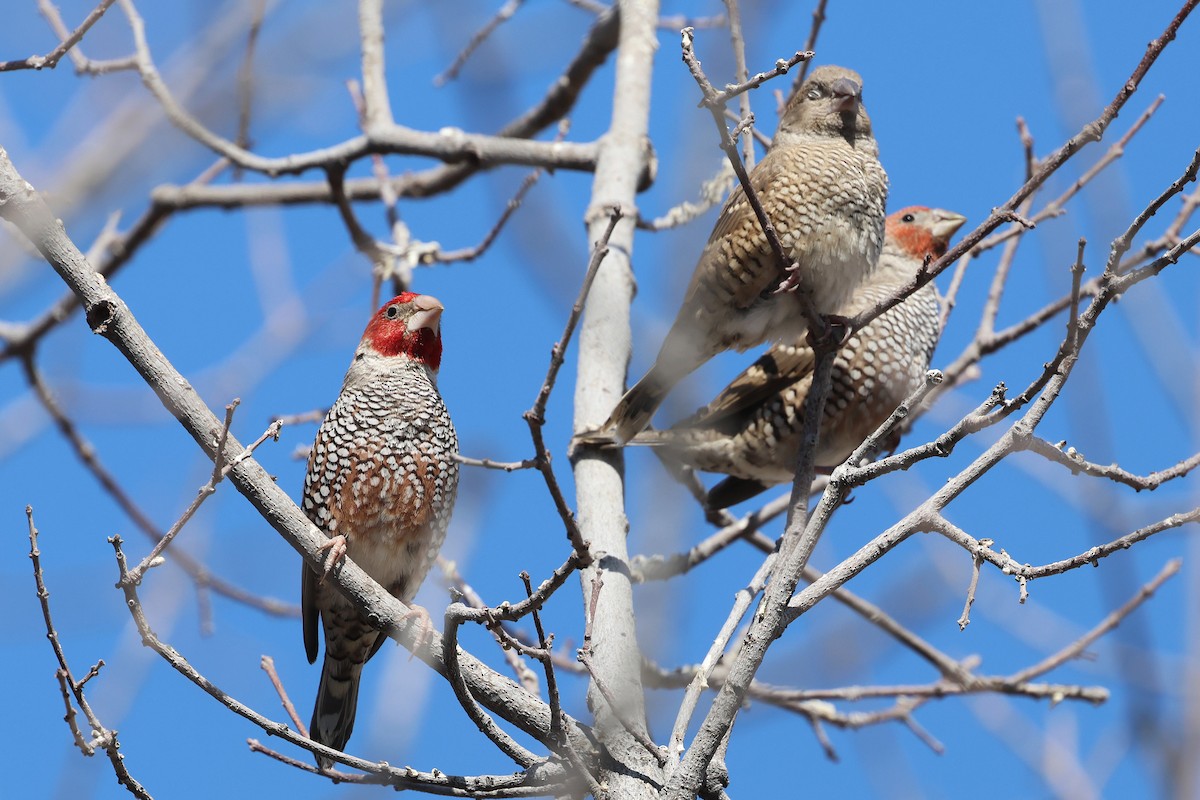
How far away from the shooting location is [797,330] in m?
4.88

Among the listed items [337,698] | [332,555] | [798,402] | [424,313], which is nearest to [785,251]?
[798,402]

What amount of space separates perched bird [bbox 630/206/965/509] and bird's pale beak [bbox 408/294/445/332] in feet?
3.63

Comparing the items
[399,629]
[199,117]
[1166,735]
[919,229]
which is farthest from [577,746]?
[919,229]

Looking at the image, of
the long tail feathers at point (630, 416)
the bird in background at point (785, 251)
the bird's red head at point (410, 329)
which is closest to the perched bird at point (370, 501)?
the bird's red head at point (410, 329)

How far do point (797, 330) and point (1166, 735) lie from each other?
2983mm

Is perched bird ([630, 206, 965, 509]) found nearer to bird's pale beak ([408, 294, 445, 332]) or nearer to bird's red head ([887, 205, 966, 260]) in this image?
bird's red head ([887, 205, 966, 260])

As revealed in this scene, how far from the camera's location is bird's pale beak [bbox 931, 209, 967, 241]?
6301mm

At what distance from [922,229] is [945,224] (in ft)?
0.40

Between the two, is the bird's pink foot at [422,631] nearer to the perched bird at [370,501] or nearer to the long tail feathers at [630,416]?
the perched bird at [370,501]

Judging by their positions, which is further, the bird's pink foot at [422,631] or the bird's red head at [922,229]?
the bird's red head at [922,229]

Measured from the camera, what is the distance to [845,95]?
17.0 ft

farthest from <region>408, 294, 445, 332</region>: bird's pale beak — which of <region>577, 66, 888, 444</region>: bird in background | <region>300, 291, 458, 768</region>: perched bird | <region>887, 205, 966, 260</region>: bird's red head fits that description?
<region>887, 205, 966, 260</region>: bird's red head

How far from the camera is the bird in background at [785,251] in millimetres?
4645

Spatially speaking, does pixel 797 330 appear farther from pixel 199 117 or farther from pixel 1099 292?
pixel 199 117
